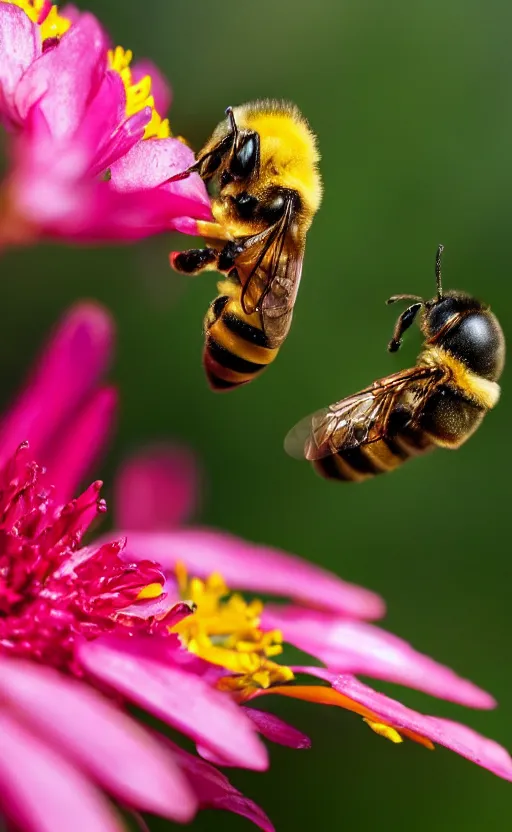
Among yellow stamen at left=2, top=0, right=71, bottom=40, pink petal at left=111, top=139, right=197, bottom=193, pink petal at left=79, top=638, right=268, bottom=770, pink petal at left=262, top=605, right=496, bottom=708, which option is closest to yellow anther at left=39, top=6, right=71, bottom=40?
yellow stamen at left=2, top=0, right=71, bottom=40

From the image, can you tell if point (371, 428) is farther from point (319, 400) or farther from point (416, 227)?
point (416, 227)

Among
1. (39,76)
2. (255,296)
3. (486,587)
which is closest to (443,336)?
(255,296)

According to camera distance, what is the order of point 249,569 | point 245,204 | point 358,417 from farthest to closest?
1. point 249,569
2. point 358,417
3. point 245,204

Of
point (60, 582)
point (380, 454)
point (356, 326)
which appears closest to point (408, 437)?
point (380, 454)

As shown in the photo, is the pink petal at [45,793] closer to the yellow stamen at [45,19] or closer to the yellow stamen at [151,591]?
the yellow stamen at [151,591]

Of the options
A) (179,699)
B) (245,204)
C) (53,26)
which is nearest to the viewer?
(179,699)

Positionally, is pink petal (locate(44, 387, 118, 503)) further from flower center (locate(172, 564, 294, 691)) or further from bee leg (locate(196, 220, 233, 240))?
bee leg (locate(196, 220, 233, 240))

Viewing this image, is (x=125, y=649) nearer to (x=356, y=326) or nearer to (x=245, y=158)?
(x=245, y=158)
